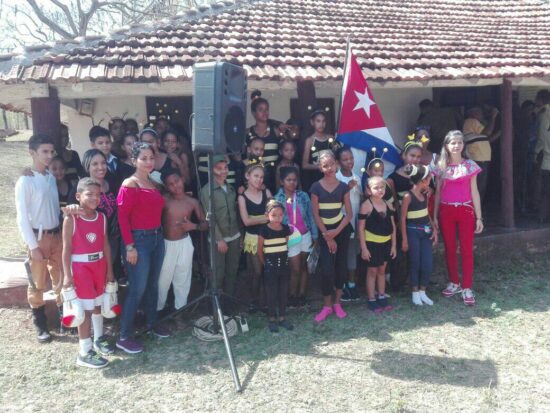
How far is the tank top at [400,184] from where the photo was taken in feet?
16.1

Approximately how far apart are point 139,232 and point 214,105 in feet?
4.17

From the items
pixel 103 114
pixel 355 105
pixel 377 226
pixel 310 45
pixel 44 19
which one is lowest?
pixel 377 226

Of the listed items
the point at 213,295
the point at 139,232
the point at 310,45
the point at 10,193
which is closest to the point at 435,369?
the point at 213,295

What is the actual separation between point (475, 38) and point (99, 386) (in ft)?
23.2

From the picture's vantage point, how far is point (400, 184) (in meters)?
4.96

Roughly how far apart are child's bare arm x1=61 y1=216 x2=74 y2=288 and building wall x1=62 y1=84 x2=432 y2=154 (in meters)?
3.08

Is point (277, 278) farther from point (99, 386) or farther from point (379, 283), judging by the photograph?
point (99, 386)

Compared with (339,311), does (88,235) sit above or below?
above

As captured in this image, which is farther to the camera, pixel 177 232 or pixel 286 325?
pixel 286 325

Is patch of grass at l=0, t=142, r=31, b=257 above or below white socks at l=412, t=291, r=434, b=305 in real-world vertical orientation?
above

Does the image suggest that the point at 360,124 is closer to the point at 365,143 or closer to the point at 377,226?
the point at 365,143

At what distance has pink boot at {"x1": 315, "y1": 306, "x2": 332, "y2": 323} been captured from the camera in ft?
15.1

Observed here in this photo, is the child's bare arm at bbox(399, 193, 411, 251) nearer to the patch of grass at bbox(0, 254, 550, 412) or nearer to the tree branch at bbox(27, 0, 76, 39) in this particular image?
the patch of grass at bbox(0, 254, 550, 412)

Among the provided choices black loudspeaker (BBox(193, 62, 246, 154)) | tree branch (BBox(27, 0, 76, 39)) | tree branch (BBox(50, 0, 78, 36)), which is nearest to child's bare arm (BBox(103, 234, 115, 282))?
black loudspeaker (BBox(193, 62, 246, 154))
